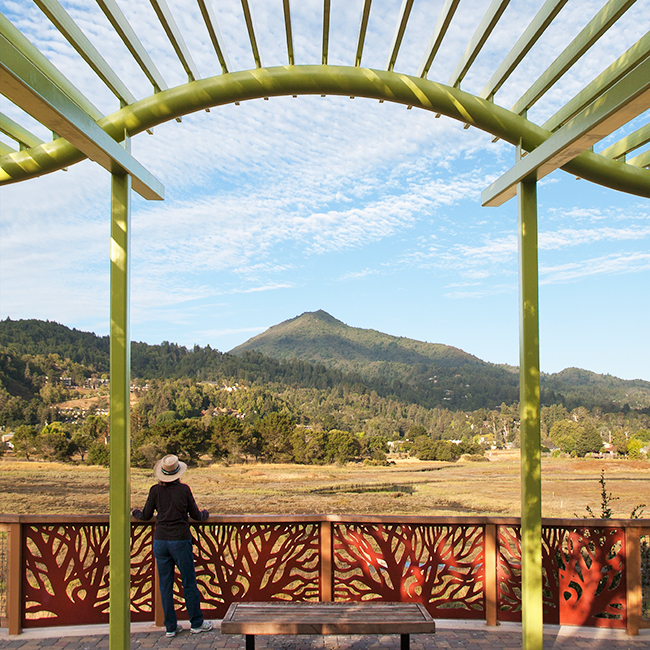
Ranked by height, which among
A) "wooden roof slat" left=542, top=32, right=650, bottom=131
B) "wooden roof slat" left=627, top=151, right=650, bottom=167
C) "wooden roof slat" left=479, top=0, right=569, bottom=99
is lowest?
"wooden roof slat" left=627, top=151, right=650, bottom=167

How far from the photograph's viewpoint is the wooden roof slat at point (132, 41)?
2291 millimetres

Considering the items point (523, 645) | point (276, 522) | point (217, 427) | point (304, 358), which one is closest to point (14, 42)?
point (276, 522)

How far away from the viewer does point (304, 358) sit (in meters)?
28.2

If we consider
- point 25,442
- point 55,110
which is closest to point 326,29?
point 55,110

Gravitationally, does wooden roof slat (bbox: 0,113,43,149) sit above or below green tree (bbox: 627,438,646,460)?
above

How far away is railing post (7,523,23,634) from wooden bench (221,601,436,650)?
162cm

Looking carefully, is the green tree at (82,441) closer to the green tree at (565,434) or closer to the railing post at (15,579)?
the railing post at (15,579)

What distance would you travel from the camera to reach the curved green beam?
282 cm

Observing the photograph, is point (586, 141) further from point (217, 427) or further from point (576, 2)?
point (217, 427)

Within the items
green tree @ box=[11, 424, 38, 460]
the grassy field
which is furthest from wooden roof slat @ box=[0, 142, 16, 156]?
green tree @ box=[11, 424, 38, 460]

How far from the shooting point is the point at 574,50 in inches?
93.7

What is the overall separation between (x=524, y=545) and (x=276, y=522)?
1.63m

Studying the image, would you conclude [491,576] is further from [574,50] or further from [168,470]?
[574,50]

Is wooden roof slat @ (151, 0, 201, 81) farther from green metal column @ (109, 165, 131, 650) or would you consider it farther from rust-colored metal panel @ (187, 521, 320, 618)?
rust-colored metal panel @ (187, 521, 320, 618)
